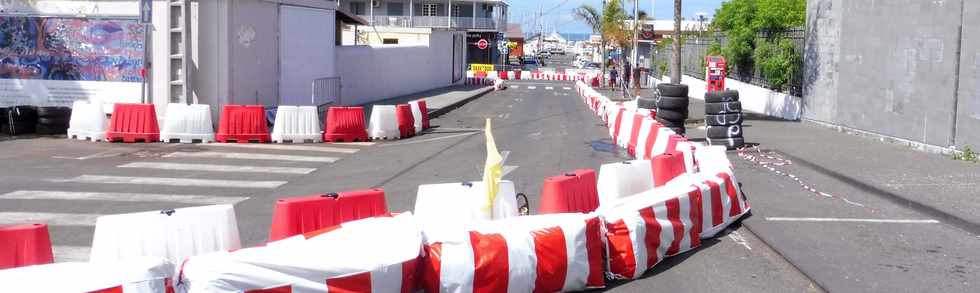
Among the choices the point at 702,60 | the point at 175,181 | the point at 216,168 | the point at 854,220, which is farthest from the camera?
the point at 702,60

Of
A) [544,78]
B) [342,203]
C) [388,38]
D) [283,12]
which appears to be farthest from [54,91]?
[544,78]

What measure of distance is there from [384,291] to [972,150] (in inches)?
A: 529

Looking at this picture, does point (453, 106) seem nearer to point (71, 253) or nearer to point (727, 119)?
point (727, 119)

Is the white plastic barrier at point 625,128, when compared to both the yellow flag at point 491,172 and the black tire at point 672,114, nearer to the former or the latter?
the black tire at point 672,114

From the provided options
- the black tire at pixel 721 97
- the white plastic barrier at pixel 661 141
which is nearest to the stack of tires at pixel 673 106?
the black tire at pixel 721 97

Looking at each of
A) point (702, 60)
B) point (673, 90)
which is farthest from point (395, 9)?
point (673, 90)

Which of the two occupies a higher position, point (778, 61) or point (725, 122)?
point (778, 61)

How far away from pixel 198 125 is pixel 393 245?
1337 cm

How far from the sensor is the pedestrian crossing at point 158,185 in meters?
10.9

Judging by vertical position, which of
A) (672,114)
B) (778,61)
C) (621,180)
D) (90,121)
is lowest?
(90,121)

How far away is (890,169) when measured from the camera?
15.7 metres

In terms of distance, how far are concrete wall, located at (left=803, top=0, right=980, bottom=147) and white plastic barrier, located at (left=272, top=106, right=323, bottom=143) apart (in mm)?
11622

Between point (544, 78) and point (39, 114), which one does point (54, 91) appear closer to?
point (39, 114)

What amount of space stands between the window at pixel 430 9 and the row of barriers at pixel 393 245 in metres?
78.2
